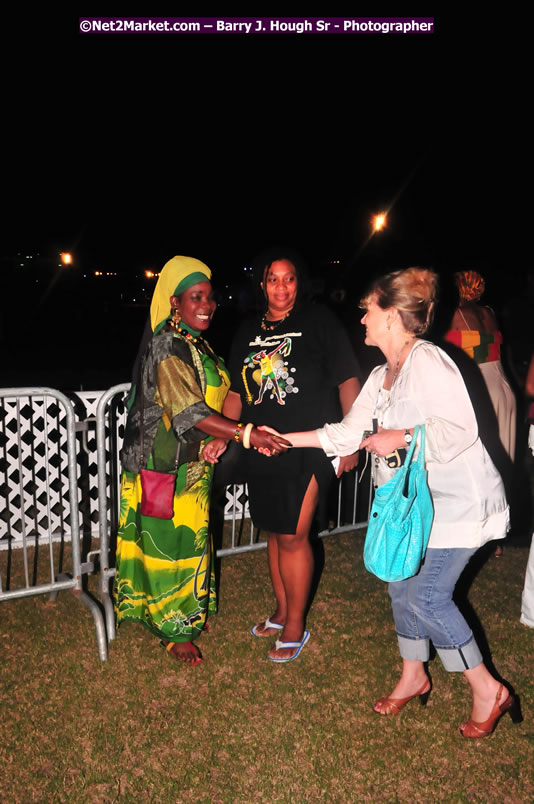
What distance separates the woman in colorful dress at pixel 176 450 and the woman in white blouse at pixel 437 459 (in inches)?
28.4

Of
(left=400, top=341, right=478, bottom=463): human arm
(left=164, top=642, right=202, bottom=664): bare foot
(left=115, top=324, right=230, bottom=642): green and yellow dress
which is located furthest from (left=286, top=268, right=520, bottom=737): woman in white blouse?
(left=164, top=642, right=202, bottom=664): bare foot

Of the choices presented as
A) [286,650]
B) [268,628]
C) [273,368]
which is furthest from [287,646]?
[273,368]

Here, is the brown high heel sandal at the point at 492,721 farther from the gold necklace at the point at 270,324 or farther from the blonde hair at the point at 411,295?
the gold necklace at the point at 270,324

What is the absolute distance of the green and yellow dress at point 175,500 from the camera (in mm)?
3121

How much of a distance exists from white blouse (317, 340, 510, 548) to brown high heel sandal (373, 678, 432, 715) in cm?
95

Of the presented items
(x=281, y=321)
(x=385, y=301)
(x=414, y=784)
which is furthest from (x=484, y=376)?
(x=414, y=784)

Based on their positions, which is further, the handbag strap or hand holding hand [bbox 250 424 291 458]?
hand holding hand [bbox 250 424 291 458]

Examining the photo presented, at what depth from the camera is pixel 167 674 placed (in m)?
3.31

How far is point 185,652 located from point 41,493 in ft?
8.99

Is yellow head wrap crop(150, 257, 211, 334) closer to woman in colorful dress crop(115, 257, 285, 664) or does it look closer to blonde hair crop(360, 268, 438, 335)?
woman in colorful dress crop(115, 257, 285, 664)

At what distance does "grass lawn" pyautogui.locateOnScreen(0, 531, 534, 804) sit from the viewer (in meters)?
2.53

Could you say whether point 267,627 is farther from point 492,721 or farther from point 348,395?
point 348,395

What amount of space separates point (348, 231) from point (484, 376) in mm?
45970

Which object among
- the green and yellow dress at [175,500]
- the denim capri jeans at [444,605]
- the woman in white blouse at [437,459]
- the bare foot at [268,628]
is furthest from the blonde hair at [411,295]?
the bare foot at [268,628]
